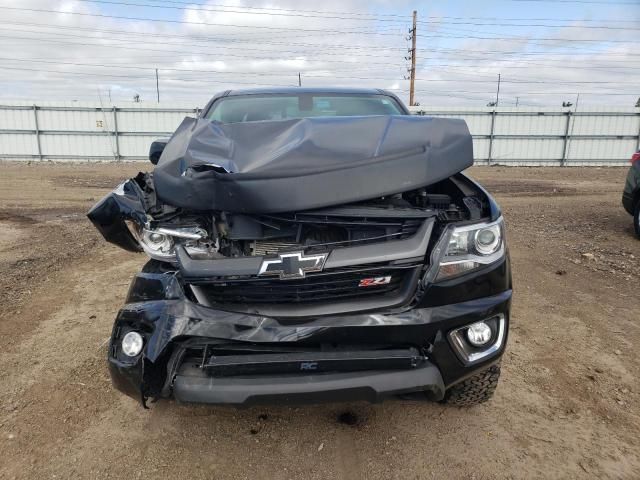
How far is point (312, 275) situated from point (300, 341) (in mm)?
282

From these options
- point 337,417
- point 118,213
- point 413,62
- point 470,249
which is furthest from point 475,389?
point 413,62

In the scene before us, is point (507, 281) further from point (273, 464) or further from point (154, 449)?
point (154, 449)

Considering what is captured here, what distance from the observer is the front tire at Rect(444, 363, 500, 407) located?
250 centimetres

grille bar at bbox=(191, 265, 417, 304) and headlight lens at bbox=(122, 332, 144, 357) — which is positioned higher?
grille bar at bbox=(191, 265, 417, 304)

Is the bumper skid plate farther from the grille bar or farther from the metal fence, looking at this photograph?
the metal fence

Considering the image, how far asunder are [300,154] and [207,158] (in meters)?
0.48

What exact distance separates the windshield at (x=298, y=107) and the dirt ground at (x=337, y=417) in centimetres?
197

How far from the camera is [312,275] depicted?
2.04 metres

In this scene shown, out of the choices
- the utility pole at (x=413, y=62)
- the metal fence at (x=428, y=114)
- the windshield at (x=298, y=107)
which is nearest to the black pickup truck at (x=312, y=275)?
the windshield at (x=298, y=107)

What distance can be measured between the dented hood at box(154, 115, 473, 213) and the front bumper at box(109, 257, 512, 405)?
1.58 ft

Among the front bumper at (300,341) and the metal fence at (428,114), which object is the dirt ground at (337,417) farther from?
the metal fence at (428,114)

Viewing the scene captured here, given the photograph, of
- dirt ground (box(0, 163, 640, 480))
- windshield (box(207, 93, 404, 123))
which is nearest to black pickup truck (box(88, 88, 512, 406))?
dirt ground (box(0, 163, 640, 480))

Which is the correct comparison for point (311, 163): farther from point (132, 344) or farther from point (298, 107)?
point (298, 107)

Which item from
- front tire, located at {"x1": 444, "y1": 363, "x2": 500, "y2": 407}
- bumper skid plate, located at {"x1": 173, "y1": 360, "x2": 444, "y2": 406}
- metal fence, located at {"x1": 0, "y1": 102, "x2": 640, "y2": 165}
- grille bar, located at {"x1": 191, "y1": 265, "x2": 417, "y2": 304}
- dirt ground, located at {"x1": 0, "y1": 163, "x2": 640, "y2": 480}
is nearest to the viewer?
bumper skid plate, located at {"x1": 173, "y1": 360, "x2": 444, "y2": 406}
